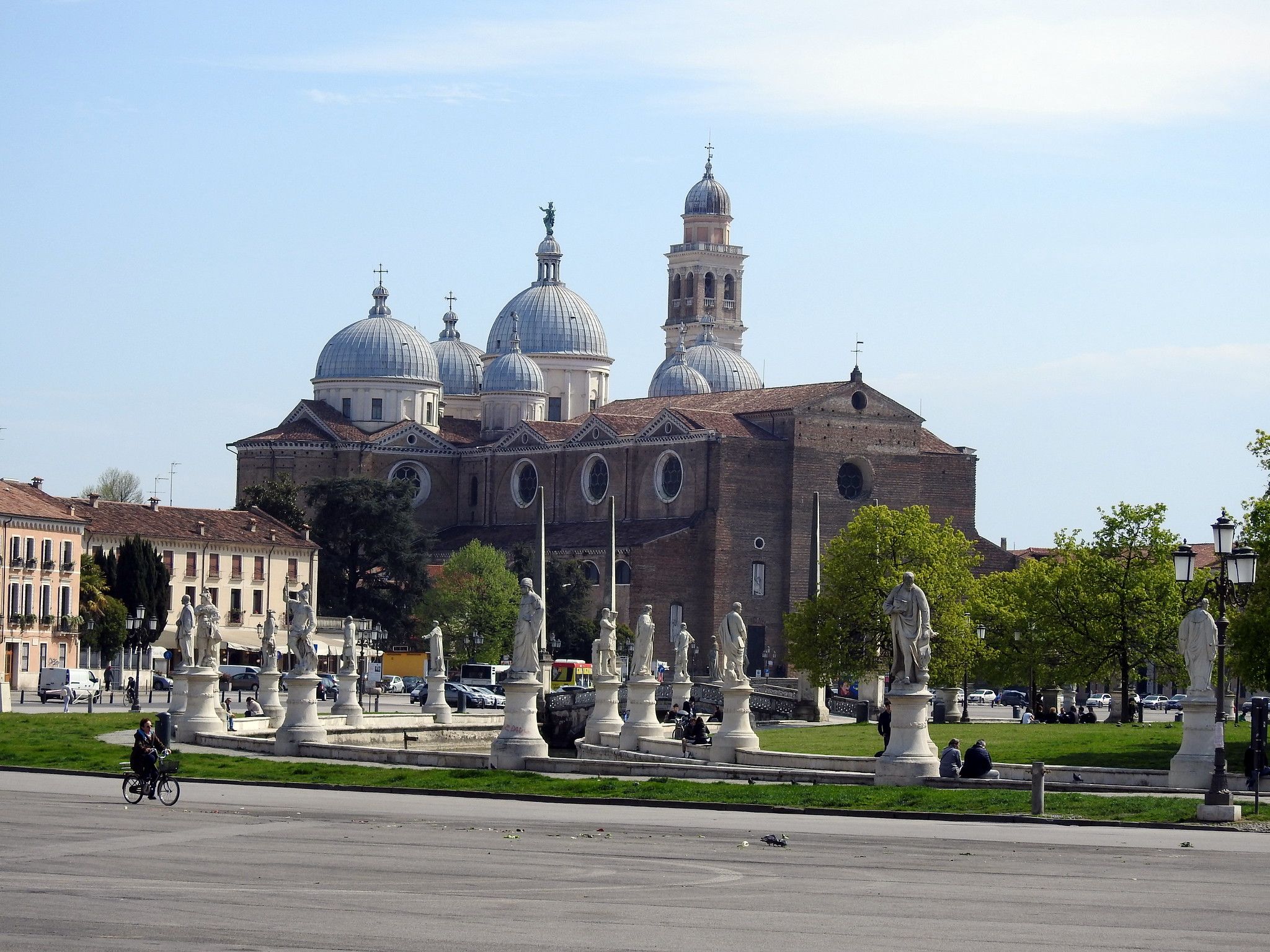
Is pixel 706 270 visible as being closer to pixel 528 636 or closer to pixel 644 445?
pixel 644 445

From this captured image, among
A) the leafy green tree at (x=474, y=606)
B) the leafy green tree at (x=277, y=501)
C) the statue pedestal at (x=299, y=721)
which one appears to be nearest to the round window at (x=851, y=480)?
the leafy green tree at (x=474, y=606)

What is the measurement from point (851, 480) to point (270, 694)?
61.4 m

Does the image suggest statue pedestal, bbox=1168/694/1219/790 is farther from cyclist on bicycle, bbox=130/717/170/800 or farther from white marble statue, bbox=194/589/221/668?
white marble statue, bbox=194/589/221/668

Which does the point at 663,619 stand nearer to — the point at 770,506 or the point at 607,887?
the point at 770,506

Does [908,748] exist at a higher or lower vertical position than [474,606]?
lower

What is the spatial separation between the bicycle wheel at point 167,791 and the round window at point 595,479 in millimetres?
85823

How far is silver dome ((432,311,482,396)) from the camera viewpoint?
13775 centimetres

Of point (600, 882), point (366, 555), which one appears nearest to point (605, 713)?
point (600, 882)

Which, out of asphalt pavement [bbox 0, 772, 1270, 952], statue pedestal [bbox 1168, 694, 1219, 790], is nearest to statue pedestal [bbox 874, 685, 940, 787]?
statue pedestal [bbox 1168, 694, 1219, 790]

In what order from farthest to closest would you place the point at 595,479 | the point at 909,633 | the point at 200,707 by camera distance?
the point at 595,479 → the point at 200,707 → the point at 909,633

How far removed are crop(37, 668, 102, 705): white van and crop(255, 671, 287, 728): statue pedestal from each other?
20.5m

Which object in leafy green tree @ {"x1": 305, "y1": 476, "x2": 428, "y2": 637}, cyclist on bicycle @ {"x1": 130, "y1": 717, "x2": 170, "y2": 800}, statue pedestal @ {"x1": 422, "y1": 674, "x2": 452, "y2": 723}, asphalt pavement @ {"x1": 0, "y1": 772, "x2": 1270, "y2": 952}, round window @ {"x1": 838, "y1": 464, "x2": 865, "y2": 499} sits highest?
round window @ {"x1": 838, "y1": 464, "x2": 865, "y2": 499}

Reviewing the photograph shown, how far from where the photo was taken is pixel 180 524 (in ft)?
321

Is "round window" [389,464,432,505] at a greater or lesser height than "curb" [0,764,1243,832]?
greater
